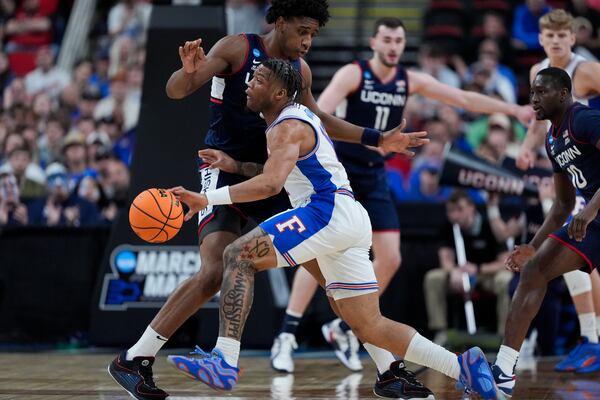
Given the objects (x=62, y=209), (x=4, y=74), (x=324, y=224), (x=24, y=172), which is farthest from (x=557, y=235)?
(x=4, y=74)

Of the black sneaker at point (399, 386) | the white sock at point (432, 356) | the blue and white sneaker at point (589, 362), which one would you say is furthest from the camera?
the blue and white sneaker at point (589, 362)

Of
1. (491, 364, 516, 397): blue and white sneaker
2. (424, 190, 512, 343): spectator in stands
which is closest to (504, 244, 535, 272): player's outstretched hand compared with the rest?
(491, 364, 516, 397): blue and white sneaker

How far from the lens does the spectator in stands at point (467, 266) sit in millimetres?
10398

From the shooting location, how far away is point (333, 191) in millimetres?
6020

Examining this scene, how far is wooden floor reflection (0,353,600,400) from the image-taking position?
681cm

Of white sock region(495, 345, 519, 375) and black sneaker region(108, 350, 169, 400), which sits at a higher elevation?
white sock region(495, 345, 519, 375)

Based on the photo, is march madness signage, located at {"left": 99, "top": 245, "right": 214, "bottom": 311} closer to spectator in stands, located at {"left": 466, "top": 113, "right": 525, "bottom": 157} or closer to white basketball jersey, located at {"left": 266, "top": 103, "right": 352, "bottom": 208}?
white basketball jersey, located at {"left": 266, "top": 103, "right": 352, "bottom": 208}

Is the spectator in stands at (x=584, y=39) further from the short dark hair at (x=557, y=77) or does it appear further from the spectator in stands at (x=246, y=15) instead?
the short dark hair at (x=557, y=77)

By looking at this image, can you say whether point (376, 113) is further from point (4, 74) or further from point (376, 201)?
point (4, 74)

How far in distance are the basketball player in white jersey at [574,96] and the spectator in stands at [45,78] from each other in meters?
10.4

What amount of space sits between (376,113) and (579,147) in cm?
240

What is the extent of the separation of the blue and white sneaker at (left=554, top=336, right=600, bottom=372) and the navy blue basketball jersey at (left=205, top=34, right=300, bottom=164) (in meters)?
3.00

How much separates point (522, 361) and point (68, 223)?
4834mm

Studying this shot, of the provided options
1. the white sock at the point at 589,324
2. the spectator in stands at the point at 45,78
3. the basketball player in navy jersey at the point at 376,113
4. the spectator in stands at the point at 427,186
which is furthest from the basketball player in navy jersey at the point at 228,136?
the spectator in stands at the point at 45,78
